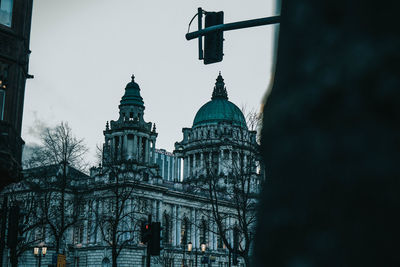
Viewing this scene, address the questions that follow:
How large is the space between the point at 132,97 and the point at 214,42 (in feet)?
242

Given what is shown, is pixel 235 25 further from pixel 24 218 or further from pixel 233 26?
pixel 24 218

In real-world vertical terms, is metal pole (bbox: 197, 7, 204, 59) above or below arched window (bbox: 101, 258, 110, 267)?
above

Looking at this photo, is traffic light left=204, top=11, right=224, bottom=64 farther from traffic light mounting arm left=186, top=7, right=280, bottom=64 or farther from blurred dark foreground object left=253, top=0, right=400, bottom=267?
blurred dark foreground object left=253, top=0, right=400, bottom=267

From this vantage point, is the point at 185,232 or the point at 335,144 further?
the point at 185,232

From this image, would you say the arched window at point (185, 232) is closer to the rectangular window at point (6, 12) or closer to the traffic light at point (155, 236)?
the traffic light at point (155, 236)

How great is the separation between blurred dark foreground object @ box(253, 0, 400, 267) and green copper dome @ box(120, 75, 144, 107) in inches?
3273

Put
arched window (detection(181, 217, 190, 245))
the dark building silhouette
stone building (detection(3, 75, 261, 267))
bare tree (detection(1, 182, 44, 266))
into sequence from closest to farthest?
1. the dark building silhouette
2. bare tree (detection(1, 182, 44, 266))
3. stone building (detection(3, 75, 261, 267))
4. arched window (detection(181, 217, 190, 245))

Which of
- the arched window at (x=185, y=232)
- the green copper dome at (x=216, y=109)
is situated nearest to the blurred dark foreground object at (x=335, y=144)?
the arched window at (x=185, y=232)

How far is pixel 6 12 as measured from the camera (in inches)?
697

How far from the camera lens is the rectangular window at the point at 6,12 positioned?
691 inches

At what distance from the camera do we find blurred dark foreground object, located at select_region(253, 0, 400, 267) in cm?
77

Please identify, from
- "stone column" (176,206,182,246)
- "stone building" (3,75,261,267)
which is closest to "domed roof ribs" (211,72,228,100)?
"stone building" (3,75,261,267)

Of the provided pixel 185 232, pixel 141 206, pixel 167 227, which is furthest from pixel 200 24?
pixel 185 232

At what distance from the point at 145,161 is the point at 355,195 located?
262ft
